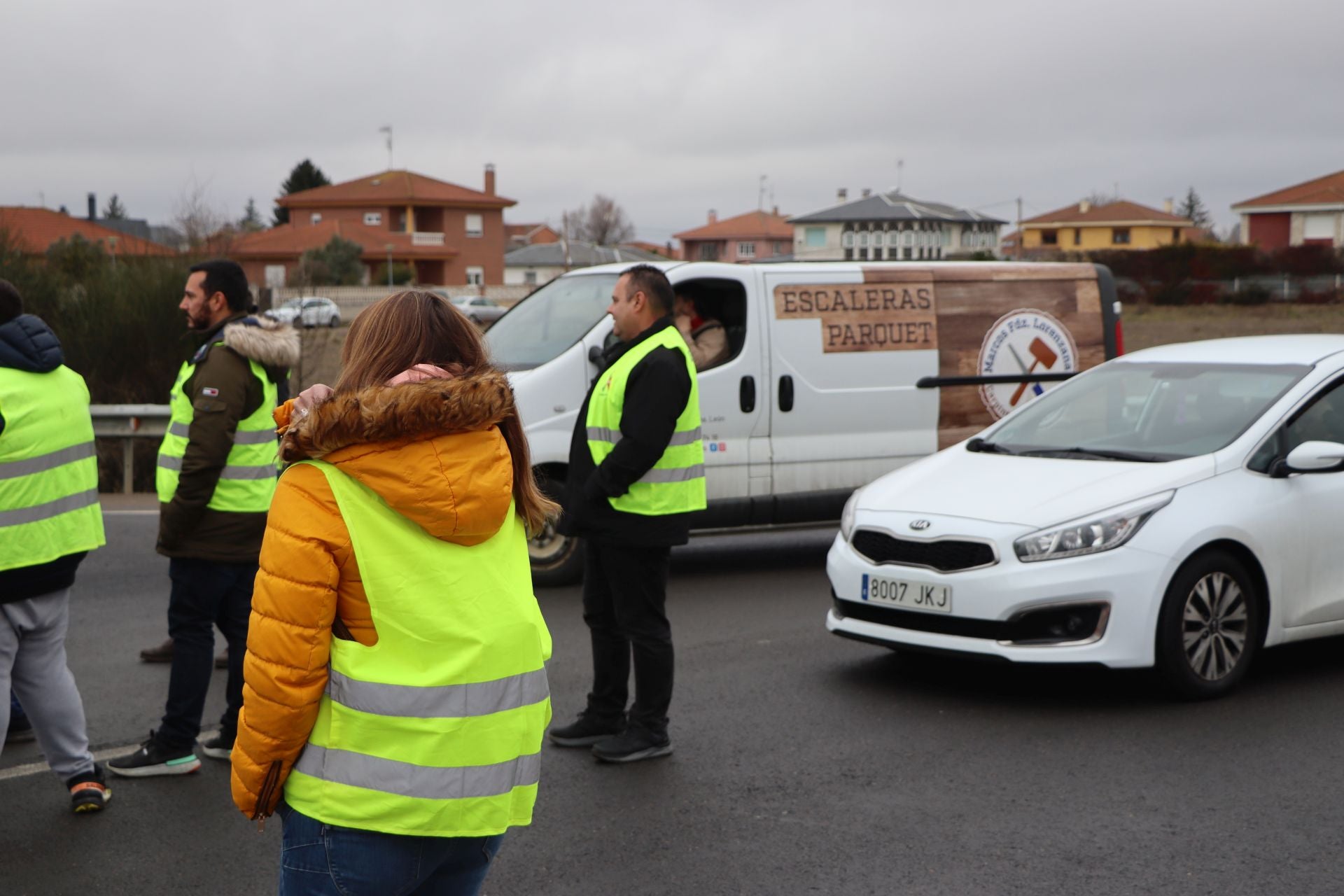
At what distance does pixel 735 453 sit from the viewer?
9539 mm

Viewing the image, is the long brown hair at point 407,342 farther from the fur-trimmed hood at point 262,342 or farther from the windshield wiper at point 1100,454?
the windshield wiper at point 1100,454

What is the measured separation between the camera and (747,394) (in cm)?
953

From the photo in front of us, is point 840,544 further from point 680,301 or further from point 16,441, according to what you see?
point 16,441

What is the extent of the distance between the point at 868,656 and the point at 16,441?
4247 millimetres

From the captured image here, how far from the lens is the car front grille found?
6160 millimetres

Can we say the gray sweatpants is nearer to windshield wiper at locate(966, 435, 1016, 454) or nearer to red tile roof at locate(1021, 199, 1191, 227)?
windshield wiper at locate(966, 435, 1016, 454)

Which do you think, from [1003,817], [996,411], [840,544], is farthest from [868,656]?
[996,411]

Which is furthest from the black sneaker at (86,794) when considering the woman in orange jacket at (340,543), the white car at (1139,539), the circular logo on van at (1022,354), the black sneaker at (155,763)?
the circular logo on van at (1022,354)

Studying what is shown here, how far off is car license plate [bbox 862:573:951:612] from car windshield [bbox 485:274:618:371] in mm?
3387

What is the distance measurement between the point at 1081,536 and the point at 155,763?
393cm

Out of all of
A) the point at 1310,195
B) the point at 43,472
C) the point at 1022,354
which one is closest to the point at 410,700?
the point at 43,472

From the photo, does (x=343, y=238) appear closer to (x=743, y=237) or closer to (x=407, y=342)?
(x=743, y=237)

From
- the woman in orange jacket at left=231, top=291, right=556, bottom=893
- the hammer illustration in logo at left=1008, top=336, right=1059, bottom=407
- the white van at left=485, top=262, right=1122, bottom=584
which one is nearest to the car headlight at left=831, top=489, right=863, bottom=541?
the white van at left=485, top=262, right=1122, bottom=584

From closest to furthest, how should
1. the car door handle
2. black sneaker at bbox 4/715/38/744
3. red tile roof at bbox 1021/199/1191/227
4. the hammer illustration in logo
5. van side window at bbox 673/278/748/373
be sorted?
black sneaker at bbox 4/715/38/744
van side window at bbox 673/278/748/373
the car door handle
the hammer illustration in logo
red tile roof at bbox 1021/199/1191/227
